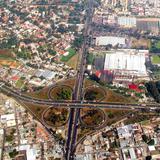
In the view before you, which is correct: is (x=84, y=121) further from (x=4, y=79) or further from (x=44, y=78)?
(x=4, y=79)

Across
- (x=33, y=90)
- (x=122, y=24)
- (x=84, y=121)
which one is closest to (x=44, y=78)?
(x=33, y=90)

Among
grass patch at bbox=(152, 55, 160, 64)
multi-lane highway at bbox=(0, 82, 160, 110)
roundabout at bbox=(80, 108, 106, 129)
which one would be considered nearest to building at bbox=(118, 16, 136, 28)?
grass patch at bbox=(152, 55, 160, 64)

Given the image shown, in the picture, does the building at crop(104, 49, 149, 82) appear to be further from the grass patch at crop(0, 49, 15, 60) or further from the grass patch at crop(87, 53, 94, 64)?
the grass patch at crop(0, 49, 15, 60)

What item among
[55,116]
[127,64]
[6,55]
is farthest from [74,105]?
[6,55]

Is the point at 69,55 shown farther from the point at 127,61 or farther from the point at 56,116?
the point at 56,116

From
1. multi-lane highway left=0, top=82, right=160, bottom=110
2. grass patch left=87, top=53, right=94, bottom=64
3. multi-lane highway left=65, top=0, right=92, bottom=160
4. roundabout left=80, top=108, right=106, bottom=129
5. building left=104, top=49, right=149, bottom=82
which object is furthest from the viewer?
grass patch left=87, top=53, right=94, bottom=64
